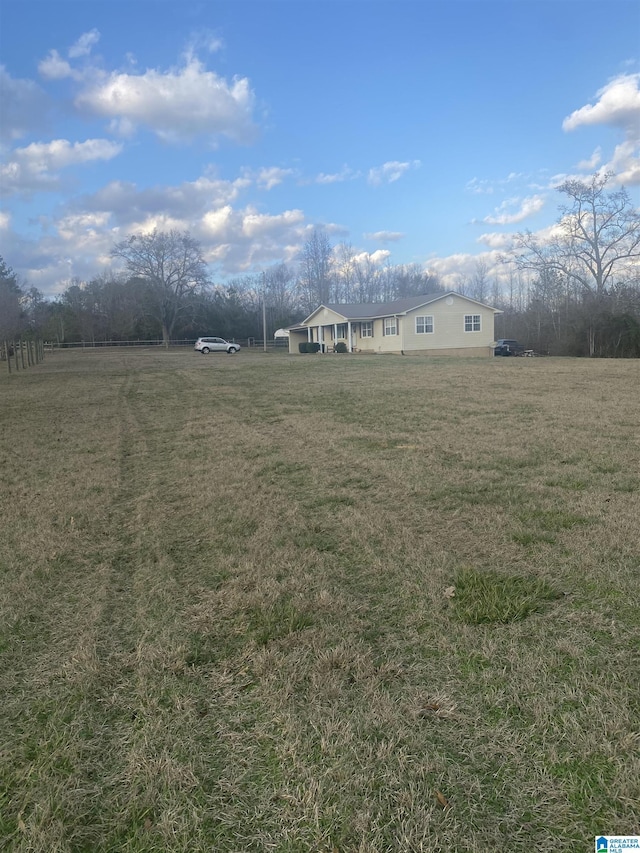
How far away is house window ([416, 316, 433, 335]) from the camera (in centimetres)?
3156

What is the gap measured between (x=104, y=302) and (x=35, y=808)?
2585 inches

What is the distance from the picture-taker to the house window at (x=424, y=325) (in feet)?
104

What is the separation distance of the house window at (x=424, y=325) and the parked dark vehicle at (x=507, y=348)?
8.00m

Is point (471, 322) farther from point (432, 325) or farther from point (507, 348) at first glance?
point (507, 348)

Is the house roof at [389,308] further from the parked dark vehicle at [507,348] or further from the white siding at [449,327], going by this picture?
the parked dark vehicle at [507,348]

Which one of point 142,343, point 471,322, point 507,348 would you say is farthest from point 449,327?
point 142,343

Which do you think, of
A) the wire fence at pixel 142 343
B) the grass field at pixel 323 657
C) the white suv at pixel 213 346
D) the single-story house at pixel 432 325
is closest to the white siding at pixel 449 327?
the single-story house at pixel 432 325

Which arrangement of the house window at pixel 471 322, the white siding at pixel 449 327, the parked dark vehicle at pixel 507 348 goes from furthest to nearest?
the parked dark vehicle at pixel 507 348, the house window at pixel 471 322, the white siding at pixel 449 327

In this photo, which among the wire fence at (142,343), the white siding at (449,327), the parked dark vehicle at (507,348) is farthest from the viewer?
the wire fence at (142,343)

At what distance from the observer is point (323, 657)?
7.54 feet

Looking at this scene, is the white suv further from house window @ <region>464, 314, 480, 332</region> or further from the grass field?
the grass field

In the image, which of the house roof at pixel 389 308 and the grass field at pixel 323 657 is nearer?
the grass field at pixel 323 657

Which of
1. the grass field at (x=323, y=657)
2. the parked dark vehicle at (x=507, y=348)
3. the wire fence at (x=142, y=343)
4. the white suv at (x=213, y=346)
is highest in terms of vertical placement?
the wire fence at (x=142, y=343)

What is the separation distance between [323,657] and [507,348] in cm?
3850
